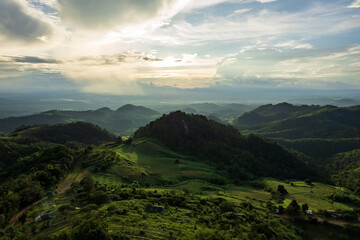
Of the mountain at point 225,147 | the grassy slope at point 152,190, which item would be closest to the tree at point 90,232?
the grassy slope at point 152,190

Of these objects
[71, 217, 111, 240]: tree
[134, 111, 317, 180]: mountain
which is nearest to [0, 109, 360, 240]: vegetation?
[71, 217, 111, 240]: tree

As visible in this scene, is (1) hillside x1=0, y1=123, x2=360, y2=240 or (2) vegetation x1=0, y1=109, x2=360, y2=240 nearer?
(1) hillside x1=0, y1=123, x2=360, y2=240

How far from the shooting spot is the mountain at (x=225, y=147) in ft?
468

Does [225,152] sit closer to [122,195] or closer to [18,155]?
Answer: [122,195]

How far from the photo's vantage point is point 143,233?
37531mm

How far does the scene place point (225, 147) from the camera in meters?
159

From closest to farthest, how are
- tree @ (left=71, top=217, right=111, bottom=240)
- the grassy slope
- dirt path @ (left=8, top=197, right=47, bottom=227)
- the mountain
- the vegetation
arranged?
tree @ (left=71, top=217, right=111, bottom=240) → the vegetation → the grassy slope → dirt path @ (left=8, top=197, right=47, bottom=227) → the mountain

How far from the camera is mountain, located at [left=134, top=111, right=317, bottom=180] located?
143 meters

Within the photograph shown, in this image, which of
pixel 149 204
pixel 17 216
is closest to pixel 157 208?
pixel 149 204

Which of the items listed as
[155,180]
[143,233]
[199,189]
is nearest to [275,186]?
[199,189]

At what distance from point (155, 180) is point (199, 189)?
1868cm

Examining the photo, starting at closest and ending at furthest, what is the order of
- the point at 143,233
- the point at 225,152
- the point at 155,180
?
the point at 143,233 < the point at 155,180 < the point at 225,152

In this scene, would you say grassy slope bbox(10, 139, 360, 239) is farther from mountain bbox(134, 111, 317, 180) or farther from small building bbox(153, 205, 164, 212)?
mountain bbox(134, 111, 317, 180)

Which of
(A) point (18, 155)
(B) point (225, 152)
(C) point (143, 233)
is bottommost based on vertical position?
(A) point (18, 155)
